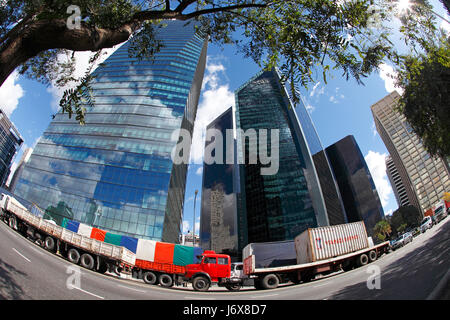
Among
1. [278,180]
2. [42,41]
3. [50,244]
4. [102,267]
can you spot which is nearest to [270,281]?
[102,267]

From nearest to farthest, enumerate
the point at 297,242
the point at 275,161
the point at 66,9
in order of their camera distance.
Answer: the point at 66,9 < the point at 297,242 < the point at 275,161

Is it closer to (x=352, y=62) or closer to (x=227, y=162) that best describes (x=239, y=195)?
(x=227, y=162)

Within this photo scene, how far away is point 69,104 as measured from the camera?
384 centimetres

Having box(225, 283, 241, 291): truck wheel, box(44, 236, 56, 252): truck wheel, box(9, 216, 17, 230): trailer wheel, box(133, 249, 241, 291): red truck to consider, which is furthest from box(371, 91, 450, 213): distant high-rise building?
box(9, 216, 17, 230): trailer wheel

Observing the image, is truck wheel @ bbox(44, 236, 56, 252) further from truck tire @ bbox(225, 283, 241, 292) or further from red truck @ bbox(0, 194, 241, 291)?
truck tire @ bbox(225, 283, 241, 292)

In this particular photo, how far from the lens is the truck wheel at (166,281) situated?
12.9 metres

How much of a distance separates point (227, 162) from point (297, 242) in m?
99.6

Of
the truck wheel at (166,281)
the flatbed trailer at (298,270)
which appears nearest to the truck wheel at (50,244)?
the truck wheel at (166,281)

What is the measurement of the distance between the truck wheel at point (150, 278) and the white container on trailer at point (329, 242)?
35.5 ft

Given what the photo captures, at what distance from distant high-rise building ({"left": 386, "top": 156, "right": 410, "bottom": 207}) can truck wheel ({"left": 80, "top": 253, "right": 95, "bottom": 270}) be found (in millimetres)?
191070

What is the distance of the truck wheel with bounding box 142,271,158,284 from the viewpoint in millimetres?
13074

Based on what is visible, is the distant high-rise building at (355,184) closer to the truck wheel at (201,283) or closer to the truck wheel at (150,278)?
the truck wheel at (201,283)
